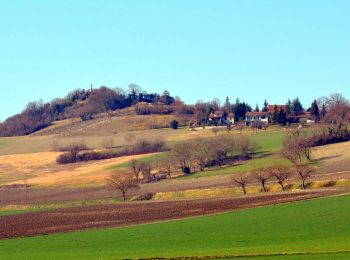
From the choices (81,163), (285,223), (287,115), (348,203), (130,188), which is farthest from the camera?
(287,115)

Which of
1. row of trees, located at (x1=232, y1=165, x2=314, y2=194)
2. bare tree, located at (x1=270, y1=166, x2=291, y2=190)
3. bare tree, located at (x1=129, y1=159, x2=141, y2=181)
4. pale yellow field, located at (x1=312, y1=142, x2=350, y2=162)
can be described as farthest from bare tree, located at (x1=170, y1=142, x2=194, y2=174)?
bare tree, located at (x1=270, y1=166, x2=291, y2=190)

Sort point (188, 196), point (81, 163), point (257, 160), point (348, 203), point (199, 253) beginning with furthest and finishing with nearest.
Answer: point (81, 163) < point (257, 160) < point (188, 196) < point (348, 203) < point (199, 253)

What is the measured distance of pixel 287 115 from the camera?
167250 mm

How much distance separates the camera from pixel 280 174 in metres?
80.5

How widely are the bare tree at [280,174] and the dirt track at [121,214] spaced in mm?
7701

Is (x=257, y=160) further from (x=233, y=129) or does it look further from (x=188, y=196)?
(x=233, y=129)

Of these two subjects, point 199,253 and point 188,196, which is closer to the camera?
point 199,253

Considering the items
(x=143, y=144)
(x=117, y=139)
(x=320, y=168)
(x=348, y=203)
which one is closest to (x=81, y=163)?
(x=143, y=144)

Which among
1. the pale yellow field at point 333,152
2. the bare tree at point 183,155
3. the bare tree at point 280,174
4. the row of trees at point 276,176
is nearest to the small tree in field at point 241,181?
the row of trees at point 276,176

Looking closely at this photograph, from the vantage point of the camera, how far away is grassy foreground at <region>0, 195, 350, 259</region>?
127ft

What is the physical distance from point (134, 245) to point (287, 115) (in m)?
126

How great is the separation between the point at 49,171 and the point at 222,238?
88.4 metres

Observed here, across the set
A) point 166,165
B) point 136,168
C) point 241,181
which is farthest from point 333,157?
point 136,168

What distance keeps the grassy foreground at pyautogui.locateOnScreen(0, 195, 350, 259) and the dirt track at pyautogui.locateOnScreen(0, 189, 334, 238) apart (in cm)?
460
